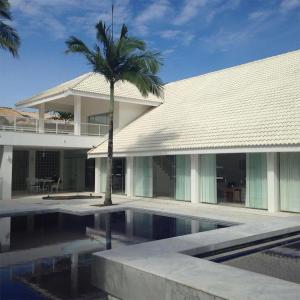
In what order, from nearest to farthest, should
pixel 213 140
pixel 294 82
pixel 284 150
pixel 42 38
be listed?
pixel 284 150 < pixel 213 140 < pixel 294 82 < pixel 42 38

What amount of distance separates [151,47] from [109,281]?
13.5 metres

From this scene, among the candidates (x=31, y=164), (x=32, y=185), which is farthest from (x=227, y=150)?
(x=31, y=164)

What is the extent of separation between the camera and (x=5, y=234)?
1245 cm

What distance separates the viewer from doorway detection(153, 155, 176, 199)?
76.4ft

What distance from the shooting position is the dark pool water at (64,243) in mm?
7227

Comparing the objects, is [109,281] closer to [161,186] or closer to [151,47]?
[151,47]

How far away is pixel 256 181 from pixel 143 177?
8040 mm

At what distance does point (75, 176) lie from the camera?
106ft

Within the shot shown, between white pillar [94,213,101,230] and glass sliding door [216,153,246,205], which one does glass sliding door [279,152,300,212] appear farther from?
white pillar [94,213,101,230]

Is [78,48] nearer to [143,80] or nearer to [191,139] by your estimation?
[143,80]

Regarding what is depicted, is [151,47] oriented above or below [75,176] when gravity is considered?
above

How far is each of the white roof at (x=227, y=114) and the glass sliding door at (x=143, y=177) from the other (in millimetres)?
1200

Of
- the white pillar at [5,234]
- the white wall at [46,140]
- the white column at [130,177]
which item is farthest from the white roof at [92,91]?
the white pillar at [5,234]

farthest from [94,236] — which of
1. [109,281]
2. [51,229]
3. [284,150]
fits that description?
[284,150]
